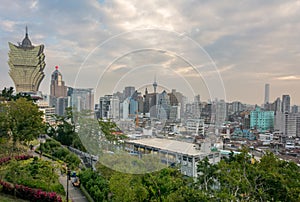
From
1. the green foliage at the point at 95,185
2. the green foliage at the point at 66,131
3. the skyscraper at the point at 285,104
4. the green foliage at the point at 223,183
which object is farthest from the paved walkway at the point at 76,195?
the skyscraper at the point at 285,104

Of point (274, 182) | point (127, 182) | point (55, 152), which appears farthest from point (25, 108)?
point (274, 182)

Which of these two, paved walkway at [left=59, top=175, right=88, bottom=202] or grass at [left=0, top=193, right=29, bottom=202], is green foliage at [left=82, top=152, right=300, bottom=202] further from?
grass at [left=0, top=193, right=29, bottom=202]

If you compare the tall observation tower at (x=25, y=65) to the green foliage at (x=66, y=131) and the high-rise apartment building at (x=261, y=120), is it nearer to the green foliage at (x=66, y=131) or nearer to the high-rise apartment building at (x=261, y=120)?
the green foliage at (x=66, y=131)

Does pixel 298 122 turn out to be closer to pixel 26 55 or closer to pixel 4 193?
pixel 4 193

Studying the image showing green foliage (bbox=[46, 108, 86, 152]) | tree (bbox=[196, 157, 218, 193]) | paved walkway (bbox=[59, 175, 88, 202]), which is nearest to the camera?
tree (bbox=[196, 157, 218, 193])

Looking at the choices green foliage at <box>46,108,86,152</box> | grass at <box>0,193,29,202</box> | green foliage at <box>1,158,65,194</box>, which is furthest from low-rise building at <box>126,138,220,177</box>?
green foliage at <box>46,108,86,152</box>

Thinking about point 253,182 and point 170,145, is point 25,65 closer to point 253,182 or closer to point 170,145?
point 170,145
